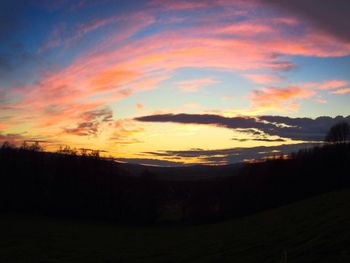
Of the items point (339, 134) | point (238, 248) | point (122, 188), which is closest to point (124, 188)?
point (122, 188)

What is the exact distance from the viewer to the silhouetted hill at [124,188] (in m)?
85.5

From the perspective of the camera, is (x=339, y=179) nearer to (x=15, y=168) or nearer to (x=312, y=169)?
(x=312, y=169)

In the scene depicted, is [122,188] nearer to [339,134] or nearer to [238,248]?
[238,248]

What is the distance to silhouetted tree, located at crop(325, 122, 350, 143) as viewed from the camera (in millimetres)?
119375

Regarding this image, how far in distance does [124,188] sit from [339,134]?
75900 millimetres

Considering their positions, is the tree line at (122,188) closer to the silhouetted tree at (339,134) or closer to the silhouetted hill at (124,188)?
the silhouetted hill at (124,188)

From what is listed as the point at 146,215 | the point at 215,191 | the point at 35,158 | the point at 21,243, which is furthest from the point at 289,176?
the point at 21,243

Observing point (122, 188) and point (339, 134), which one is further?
point (339, 134)

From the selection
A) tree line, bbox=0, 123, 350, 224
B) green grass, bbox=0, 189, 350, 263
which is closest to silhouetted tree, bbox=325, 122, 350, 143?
tree line, bbox=0, 123, 350, 224

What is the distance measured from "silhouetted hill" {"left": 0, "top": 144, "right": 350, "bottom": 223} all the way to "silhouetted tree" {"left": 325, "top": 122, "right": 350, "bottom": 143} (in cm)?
970

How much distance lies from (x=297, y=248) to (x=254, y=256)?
3.09 meters

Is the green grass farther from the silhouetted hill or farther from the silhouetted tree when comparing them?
Answer: the silhouetted tree

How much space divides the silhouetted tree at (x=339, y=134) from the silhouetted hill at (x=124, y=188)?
31.8 feet

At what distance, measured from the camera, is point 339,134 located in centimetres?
12044
